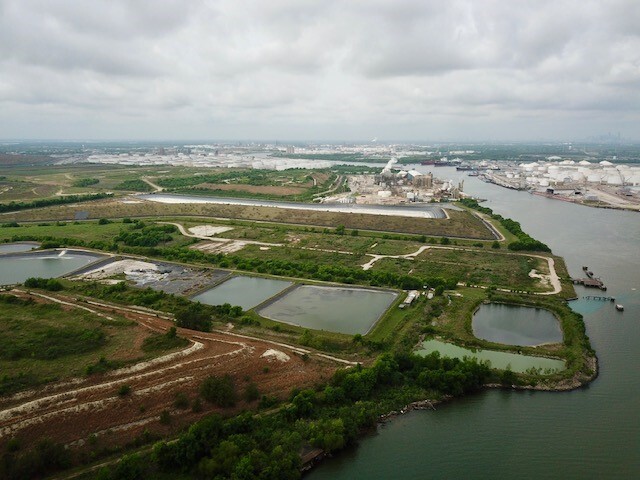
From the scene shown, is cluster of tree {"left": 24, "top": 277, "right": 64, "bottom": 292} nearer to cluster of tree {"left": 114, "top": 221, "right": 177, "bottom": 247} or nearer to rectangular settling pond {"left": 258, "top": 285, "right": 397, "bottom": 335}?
cluster of tree {"left": 114, "top": 221, "right": 177, "bottom": 247}

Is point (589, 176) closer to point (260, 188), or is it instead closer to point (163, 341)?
point (260, 188)

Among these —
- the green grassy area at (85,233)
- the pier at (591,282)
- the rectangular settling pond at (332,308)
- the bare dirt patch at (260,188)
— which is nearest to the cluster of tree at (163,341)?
the rectangular settling pond at (332,308)

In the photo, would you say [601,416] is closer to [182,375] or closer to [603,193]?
[182,375]

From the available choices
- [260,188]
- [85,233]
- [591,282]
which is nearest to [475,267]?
[591,282]

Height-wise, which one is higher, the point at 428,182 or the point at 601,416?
the point at 428,182

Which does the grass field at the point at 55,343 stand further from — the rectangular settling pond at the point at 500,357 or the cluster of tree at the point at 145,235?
the cluster of tree at the point at 145,235

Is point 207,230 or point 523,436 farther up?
point 207,230

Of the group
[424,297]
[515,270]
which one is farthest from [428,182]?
[424,297]
